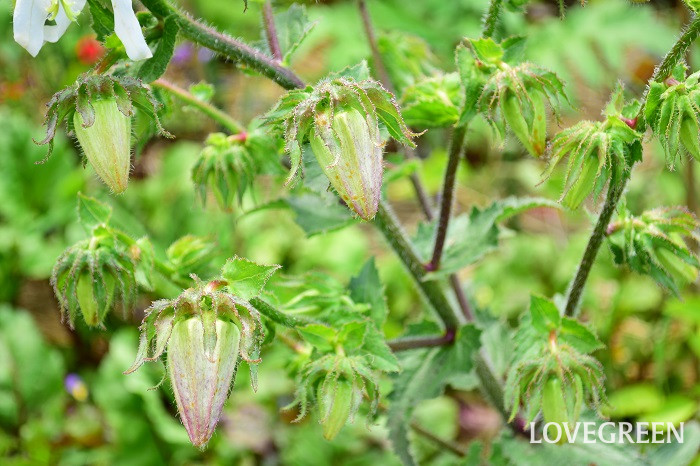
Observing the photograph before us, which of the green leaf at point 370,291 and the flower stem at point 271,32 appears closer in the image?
the flower stem at point 271,32

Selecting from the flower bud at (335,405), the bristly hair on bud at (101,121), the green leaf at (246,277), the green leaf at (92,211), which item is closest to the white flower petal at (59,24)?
the bristly hair on bud at (101,121)

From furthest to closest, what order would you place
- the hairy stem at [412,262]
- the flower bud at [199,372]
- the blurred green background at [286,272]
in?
the blurred green background at [286,272] < the hairy stem at [412,262] < the flower bud at [199,372]

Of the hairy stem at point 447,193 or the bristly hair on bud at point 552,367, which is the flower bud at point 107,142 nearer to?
the hairy stem at point 447,193

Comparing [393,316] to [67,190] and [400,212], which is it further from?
[67,190]

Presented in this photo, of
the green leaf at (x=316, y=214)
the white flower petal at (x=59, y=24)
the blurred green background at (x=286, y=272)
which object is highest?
the white flower petal at (x=59, y=24)

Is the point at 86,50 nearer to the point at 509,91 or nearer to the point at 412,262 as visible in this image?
the point at 412,262

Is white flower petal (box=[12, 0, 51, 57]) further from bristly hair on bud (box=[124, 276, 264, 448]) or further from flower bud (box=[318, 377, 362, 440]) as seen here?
flower bud (box=[318, 377, 362, 440])

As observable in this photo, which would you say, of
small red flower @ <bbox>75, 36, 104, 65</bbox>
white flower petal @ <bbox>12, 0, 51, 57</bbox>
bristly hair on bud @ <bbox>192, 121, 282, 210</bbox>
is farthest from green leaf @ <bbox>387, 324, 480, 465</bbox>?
small red flower @ <bbox>75, 36, 104, 65</bbox>
